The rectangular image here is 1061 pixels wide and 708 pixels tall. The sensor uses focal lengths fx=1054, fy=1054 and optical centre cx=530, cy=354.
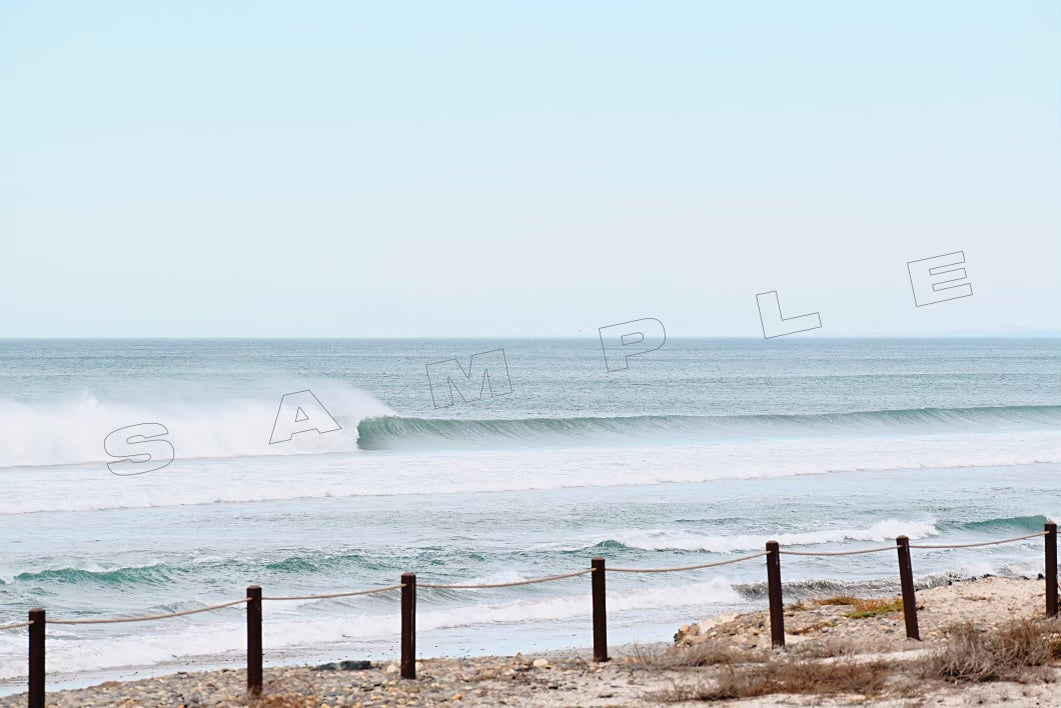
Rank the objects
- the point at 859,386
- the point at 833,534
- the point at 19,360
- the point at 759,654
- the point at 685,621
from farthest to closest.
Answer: the point at 19,360 → the point at 859,386 → the point at 833,534 → the point at 685,621 → the point at 759,654

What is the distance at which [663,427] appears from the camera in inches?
1766

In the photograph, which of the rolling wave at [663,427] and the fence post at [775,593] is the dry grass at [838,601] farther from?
the rolling wave at [663,427]

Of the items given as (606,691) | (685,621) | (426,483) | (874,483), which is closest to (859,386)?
(874,483)

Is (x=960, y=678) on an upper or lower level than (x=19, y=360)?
lower

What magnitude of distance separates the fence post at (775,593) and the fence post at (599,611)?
158cm

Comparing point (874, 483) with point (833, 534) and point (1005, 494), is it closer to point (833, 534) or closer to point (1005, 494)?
point (1005, 494)

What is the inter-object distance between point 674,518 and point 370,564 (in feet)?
23.0

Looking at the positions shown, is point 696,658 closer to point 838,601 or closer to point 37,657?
point 838,601

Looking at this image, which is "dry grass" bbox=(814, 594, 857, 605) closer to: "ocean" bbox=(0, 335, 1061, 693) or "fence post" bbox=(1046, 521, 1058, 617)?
"ocean" bbox=(0, 335, 1061, 693)

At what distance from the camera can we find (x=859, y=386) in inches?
2992

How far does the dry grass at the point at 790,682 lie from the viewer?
7891 mm

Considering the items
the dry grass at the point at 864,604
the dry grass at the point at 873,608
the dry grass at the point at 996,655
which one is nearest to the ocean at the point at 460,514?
the dry grass at the point at 864,604

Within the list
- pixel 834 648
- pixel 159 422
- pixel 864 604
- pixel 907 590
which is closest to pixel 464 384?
pixel 159 422

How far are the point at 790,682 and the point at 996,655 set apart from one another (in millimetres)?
1681
